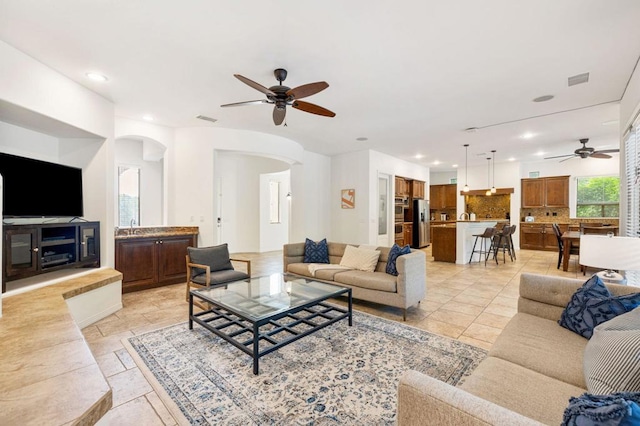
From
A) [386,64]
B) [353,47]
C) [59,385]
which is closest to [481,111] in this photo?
[386,64]

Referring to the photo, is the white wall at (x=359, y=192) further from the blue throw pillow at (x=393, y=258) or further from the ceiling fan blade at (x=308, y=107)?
the ceiling fan blade at (x=308, y=107)

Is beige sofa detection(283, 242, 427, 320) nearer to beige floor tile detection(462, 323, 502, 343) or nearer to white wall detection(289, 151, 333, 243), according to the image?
beige floor tile detection(462, 323, 502, 343)

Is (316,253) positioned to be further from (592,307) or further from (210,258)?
(592,307)

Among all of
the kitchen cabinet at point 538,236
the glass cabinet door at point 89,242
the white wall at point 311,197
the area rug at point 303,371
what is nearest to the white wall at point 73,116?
the glass cabinet door at point 89,242

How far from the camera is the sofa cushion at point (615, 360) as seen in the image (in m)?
1.12

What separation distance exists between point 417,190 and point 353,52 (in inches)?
294

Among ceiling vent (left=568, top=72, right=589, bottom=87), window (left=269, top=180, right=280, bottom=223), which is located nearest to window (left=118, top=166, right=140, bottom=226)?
window (left=269, top=180, right=280, bottom=223)

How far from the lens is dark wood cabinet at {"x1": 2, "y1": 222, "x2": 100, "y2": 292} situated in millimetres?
2979

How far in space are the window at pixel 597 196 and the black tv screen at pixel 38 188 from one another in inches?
477

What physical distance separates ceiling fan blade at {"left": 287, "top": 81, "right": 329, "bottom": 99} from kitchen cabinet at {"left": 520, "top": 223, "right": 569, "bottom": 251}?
936 centimetres

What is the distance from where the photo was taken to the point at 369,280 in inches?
148

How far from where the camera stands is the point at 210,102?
4227 mm

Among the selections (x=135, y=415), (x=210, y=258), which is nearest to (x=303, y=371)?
(x=135, y=415)

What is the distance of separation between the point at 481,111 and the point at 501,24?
2.32 m
